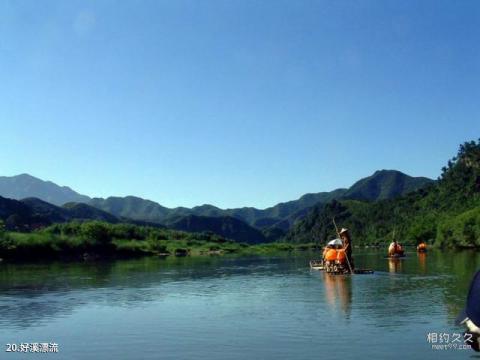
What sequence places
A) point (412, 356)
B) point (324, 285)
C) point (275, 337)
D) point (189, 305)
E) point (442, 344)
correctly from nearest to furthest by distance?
point (412, 356) < point (442, 344) < point (275, 337) < point (189, 305) < point (324, 285)

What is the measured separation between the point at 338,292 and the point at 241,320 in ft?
48.8

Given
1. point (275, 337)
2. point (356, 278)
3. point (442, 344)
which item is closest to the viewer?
point (442, 344)

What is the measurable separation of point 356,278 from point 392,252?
1803 inches

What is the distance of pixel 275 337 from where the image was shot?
26.9 m

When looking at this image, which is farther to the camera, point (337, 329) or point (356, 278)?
point (356, 278)

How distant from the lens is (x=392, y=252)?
329 ft

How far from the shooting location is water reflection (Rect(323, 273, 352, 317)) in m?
Answer: 36.8

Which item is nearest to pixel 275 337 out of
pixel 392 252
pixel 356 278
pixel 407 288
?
pixel 407 288

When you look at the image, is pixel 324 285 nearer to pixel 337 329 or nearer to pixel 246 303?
pixel 246 303

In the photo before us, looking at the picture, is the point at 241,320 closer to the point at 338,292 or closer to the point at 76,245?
the point at 338,292

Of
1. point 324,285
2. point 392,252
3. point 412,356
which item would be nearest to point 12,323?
point 412,356

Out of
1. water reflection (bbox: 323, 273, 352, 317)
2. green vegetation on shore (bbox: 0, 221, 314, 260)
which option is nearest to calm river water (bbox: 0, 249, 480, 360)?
water reflection (bbox: 323, 273, 352, 317)

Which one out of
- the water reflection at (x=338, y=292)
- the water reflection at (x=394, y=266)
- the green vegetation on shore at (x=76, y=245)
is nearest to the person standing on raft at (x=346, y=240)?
the water reflection at (x=338, y=292)

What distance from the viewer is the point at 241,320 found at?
3262 cm
